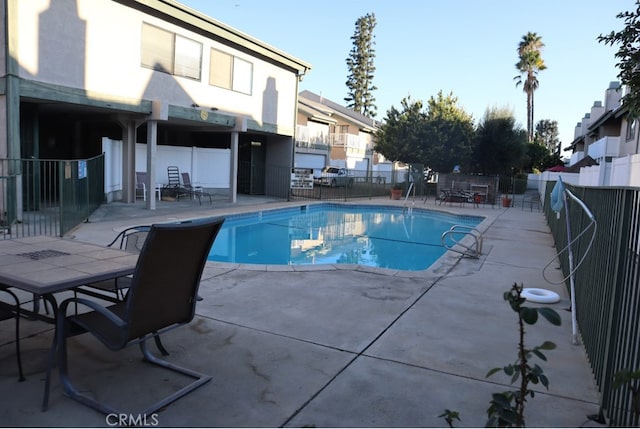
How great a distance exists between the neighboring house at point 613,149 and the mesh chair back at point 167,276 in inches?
249

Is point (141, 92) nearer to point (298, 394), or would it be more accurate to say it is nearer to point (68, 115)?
point (68, 115)

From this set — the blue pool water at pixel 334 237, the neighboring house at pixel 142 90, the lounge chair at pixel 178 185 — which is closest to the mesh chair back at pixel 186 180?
the lounge chair at pixel 178 185

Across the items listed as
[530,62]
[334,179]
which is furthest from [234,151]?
[530,62]

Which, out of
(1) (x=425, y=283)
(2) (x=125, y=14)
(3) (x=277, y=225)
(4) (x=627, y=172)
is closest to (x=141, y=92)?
(2) (x=125, y=14)

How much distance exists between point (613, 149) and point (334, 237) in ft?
70.4

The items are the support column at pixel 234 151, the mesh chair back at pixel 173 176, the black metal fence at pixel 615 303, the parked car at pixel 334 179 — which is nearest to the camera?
the black metal fence at pixel 615 303

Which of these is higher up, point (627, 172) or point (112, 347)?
point (627, 172)

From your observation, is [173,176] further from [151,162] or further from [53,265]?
[53,265]

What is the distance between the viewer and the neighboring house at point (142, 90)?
1055cm

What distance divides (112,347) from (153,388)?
0.59 m

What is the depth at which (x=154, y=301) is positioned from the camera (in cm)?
302

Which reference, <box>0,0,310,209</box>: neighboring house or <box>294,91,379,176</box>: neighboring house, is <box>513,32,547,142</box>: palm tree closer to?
→ <box>294,91,379,176</box>: neighboring house

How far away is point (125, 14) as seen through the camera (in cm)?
1266

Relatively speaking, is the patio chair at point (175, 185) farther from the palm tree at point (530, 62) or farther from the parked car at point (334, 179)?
the palm tree at point (530, 62)
